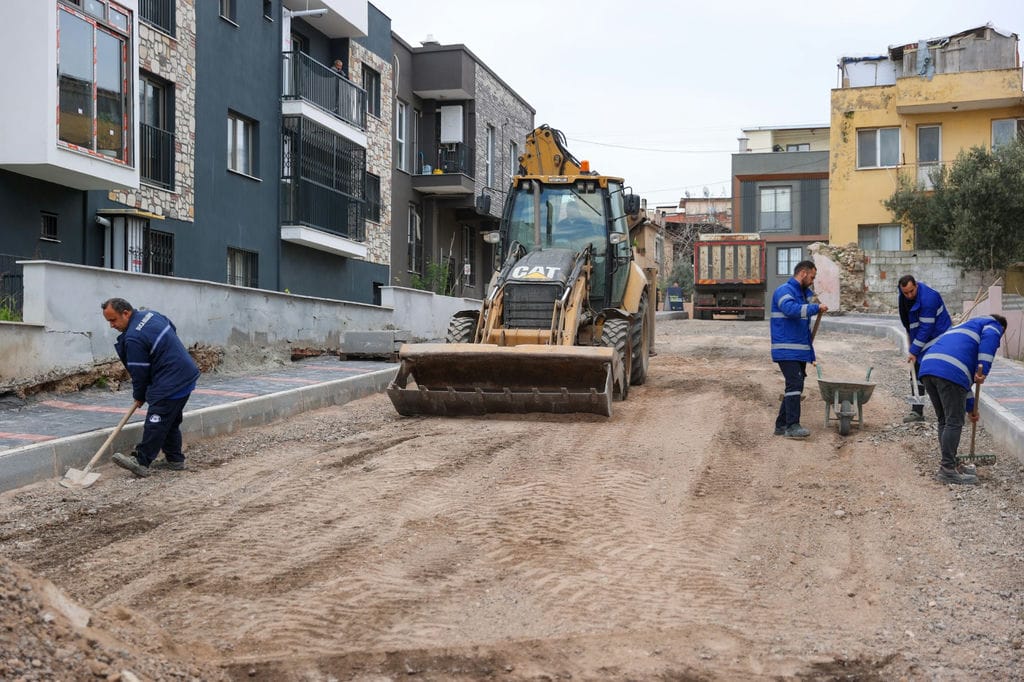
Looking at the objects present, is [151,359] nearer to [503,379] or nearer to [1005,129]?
[503,379]

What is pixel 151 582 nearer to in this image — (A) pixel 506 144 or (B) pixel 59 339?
(B) pixel 59 339

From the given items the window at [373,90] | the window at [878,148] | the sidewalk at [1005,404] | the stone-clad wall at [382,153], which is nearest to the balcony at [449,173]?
the stone-clad wall at [382,153]

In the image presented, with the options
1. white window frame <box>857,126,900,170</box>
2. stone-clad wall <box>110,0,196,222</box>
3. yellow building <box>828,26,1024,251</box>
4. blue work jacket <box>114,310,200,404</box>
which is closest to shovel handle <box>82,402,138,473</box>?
blue work jacket <box>114,310,200,404</box>

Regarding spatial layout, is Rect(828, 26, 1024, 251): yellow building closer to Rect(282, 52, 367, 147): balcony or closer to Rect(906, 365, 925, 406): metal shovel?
Rect(282, 52, 367, 147): balcony

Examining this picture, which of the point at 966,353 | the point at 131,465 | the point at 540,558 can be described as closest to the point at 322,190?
the point at 131,465

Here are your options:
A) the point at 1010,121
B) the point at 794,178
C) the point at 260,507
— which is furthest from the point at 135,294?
the point at 794,178

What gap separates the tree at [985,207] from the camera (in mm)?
28844

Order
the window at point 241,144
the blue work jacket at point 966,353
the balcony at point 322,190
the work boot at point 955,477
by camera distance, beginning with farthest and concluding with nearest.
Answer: the balcony at point 322,190 < the window at point 241,144 < the blue work jacket at point 966,353 < the work boot at point 955,477

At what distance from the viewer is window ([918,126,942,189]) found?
107 ft

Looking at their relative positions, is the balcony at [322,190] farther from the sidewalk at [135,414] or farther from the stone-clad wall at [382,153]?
the sidewalk at [135,414]

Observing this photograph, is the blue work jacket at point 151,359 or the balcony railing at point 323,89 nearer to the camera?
the blue work jacket at point 151,359

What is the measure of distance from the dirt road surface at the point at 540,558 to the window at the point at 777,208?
36832 mm

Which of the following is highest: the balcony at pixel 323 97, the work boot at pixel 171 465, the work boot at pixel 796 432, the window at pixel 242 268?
the balcony at pixel 323 97

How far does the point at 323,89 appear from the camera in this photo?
23266 mm
